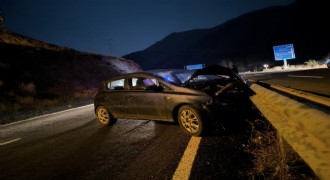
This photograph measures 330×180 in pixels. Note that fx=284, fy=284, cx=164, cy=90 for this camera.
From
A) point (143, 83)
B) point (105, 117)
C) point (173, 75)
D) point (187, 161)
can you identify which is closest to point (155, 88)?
point (143, 83)

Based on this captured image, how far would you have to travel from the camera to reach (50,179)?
14.9 feet

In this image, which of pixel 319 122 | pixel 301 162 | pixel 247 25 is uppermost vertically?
pixel 247 25

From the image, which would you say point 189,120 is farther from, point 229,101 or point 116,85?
point 116,85

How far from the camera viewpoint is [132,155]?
17.5 ft

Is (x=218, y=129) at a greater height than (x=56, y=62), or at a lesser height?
lesser

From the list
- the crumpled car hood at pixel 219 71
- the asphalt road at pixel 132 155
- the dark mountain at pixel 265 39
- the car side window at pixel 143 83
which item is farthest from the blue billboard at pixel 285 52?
the asphalt road at pixel 132 155

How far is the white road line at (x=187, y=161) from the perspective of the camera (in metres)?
3.91

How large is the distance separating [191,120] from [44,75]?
115ft

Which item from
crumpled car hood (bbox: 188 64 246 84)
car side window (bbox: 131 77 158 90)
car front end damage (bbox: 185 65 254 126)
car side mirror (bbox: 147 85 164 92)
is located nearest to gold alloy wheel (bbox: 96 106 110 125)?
car side window (bbox: 131 77 158 90)

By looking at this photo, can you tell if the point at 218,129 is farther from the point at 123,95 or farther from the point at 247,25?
the point at 247,25

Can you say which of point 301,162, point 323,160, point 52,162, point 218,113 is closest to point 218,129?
point 218,113

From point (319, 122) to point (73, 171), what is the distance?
420 cm

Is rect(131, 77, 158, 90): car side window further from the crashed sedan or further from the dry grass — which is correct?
the dry grass

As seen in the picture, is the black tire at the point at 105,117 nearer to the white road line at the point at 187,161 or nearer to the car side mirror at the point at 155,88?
the car side mirror at the point at 155,88
